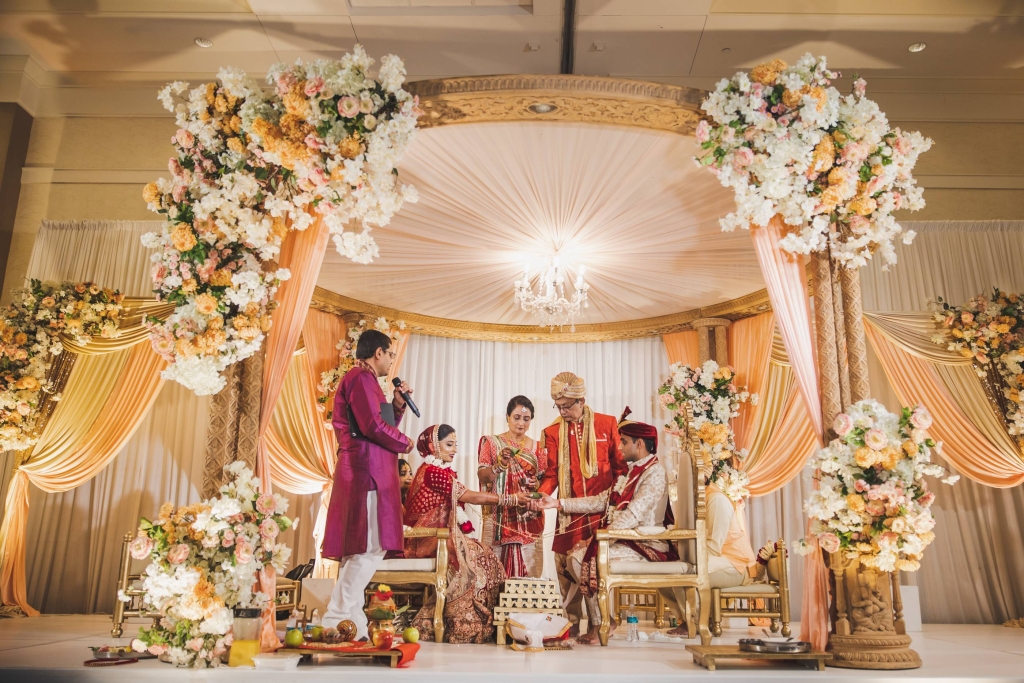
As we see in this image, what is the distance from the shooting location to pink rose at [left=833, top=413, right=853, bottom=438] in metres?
4.14

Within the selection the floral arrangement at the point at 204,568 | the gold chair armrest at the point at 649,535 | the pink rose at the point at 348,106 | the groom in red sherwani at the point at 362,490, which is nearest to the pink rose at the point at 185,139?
the pink rose at the point at 348,106

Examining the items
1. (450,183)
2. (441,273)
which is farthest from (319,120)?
(441,273)

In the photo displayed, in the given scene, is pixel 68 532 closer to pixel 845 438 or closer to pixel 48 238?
pixel 48 238

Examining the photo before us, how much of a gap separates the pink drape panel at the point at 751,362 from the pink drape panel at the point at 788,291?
9.24ft

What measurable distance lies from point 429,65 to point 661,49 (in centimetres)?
239

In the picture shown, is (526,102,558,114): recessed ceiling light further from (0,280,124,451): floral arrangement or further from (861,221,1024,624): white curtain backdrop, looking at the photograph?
(861,221,1024,624): white curtain backdrop

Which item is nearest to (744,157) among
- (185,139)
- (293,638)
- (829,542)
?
(829,542)

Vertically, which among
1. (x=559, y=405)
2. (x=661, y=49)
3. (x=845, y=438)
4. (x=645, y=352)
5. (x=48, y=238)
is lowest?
(x=845, y=438)

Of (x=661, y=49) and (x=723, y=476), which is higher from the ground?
(x=661, y=49)

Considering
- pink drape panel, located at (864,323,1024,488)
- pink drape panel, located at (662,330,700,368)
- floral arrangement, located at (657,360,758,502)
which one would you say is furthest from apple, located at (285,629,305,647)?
pink drape panel, located at (864,323,1024,488)

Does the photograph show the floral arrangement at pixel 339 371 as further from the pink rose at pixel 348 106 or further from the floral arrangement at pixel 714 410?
the pink rose at pixel 348 106

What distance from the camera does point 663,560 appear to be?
527cm

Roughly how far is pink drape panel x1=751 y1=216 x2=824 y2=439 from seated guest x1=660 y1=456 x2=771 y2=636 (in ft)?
5.20

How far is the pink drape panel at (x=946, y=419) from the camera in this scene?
6621 mm
